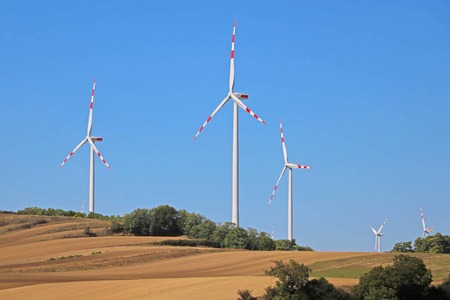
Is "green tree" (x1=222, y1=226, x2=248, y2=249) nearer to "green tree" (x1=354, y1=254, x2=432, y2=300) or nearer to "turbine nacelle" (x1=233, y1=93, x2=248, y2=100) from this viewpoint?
"turbine nacelle" (x1=233, y1=93, x2=248, y2=100)

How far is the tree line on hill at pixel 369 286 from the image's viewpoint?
47.2m

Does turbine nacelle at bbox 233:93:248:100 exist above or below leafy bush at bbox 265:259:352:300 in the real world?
above

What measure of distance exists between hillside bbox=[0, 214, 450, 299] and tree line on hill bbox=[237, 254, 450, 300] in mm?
4367

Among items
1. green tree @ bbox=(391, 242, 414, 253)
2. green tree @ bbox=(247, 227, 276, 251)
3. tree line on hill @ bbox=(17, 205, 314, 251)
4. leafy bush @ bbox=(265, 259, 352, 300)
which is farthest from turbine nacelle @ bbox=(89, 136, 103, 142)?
leafy bush @ bbox=(265, 259, 352, 300)

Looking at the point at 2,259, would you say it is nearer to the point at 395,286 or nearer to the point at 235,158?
the point at 235,158

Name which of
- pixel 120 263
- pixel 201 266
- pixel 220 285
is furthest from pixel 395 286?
pixel 120 263

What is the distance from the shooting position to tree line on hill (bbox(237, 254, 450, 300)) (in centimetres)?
4719

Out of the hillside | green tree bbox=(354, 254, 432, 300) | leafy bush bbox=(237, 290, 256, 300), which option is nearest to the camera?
leafy bush bbox=(237, 290, 256, 300)

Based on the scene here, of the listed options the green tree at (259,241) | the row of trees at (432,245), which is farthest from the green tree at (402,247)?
the green tree at (259,241)

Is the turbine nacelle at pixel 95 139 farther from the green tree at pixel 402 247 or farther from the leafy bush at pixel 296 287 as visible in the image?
the leafy bush at pixel 296 287

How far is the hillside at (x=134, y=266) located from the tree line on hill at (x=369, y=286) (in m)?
4.37

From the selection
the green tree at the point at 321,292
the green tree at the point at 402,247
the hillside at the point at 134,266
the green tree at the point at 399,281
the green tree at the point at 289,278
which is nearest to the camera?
the green tree at the point at 289,278

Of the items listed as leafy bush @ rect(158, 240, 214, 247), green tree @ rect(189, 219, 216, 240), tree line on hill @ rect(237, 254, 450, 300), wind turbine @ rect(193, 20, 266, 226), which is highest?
wind turbine @ rect(193, 20, 266, 226)

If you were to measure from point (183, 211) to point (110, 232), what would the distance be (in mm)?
14019
